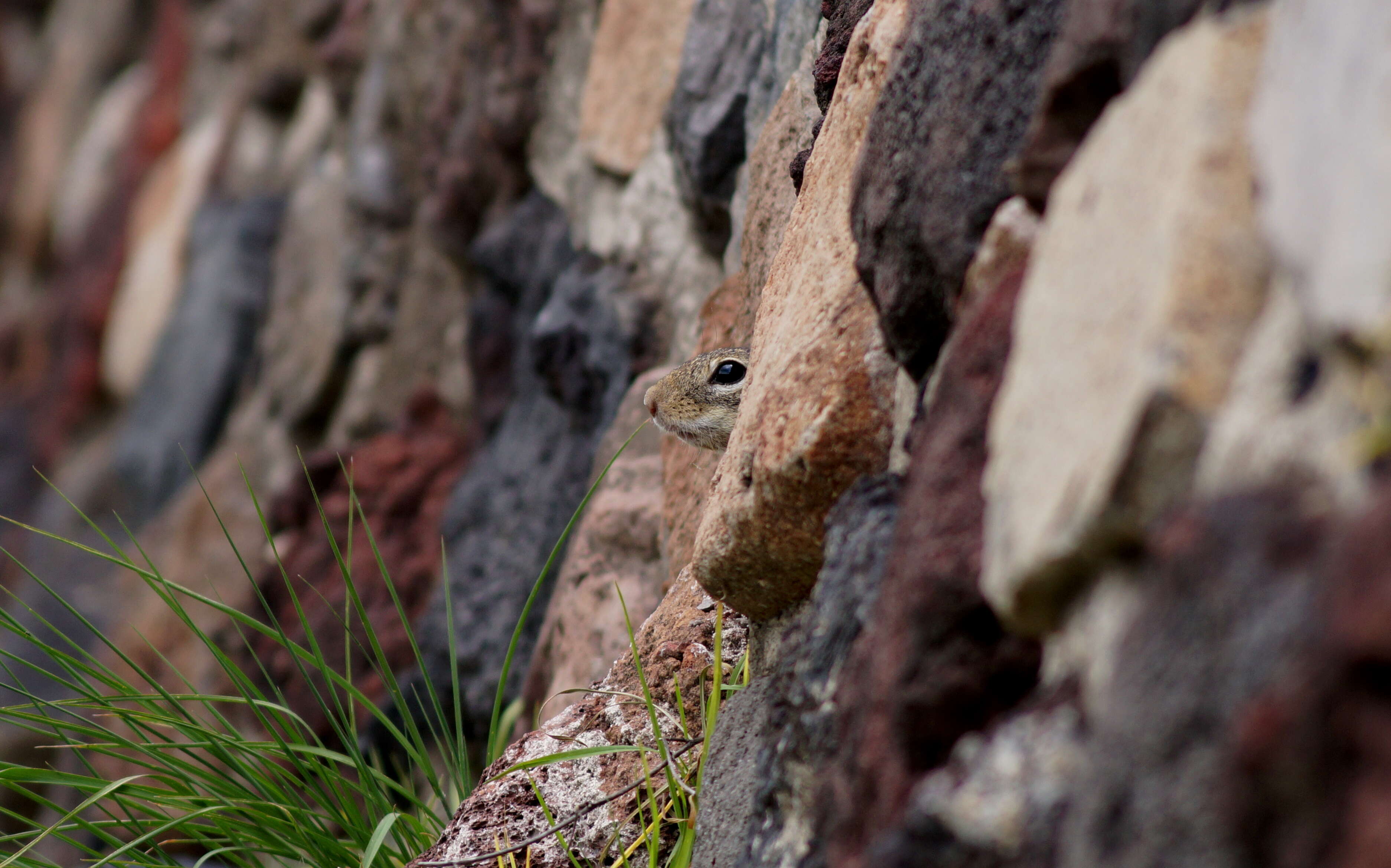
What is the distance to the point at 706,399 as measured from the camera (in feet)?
7.10

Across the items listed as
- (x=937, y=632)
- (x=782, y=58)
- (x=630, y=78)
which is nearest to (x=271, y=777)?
(x=937, y=632)

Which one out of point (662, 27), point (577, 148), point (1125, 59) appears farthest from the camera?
point (577, 148)

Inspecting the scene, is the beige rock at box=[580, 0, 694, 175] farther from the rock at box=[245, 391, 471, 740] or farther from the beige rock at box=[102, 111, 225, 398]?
the beige rock at box=[102, 111, 225, 398]

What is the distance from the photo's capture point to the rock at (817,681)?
3.03 ft

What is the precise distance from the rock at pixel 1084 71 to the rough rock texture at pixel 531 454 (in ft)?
6.91

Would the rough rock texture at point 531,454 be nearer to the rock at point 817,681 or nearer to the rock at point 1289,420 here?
the rock at point 817,681

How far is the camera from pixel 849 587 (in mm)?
950

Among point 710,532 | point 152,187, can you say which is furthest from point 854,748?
point 152,187

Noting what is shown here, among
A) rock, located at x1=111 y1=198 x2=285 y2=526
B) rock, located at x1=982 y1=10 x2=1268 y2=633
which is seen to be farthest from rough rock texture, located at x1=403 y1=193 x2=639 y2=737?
rock, located at x1=111 y1=198 x2=285 y2=526

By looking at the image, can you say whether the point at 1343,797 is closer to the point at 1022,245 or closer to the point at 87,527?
the point at 1022,245

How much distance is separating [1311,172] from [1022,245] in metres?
0.32

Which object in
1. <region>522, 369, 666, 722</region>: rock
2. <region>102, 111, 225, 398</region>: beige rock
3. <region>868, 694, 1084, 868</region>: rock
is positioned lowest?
<region>522, 369, 666, 722</region>: rock

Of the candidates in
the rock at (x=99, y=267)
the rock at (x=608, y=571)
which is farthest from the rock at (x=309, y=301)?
the rock at (x=608, y=571)

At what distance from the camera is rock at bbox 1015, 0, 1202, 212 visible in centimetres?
79
